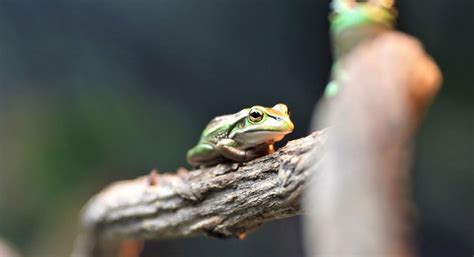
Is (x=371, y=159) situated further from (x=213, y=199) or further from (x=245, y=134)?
(x=213, y=199)

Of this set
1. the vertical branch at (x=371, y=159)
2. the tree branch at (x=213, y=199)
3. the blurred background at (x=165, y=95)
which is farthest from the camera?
the blurred background at (x=165, y=95)

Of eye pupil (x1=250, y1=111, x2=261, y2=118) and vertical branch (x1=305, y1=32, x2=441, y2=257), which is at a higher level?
eye pupil (x1=250, y1=111, x2=261, y2=118)

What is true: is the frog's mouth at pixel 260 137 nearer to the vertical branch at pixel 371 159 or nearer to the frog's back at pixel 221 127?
the frog's back at pixel 221 127

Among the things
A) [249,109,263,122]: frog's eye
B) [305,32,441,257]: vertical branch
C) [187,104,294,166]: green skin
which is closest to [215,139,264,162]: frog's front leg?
[187,104,294,166]: green skin

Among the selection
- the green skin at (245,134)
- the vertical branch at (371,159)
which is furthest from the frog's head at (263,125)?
the vertical branch at (371,159)

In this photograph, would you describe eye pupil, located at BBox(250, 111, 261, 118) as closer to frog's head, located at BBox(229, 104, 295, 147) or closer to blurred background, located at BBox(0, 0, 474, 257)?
frog's head, located at BBox(229, 104, 295, 147)

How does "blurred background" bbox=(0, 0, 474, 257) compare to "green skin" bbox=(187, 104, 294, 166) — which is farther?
"blurred background" bbox=(0, 0, 474, 257)
